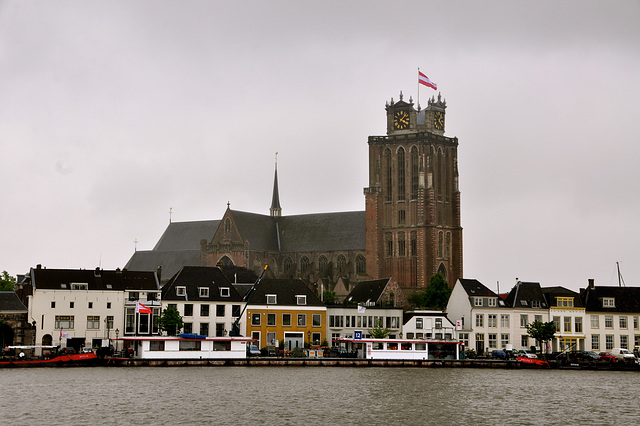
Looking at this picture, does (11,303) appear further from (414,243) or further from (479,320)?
(414,243)

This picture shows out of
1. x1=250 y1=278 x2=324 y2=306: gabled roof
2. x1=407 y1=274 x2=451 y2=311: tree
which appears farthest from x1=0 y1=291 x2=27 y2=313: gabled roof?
x1=407 y1=274 x2=451 y2=311: tree

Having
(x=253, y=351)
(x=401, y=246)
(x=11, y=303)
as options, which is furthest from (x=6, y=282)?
(x=401, y=246)

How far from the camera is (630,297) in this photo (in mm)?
117625

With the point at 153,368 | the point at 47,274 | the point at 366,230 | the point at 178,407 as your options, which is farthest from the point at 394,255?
the point at 178,407

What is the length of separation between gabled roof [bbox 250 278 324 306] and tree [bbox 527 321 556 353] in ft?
73.8

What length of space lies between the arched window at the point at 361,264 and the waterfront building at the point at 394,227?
17cm

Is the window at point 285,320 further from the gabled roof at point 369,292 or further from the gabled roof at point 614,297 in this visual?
the gabled roof at point 614,297

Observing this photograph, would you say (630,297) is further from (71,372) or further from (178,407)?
(178,407)

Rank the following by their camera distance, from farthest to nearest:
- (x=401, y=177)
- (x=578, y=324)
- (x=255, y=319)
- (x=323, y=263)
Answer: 1. (x=323, y=263)
2. (x=401, y=177)
3. (x=578, y=324)
4. (x=255, y=319)

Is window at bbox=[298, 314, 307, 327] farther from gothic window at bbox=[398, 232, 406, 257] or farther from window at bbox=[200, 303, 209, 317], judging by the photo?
gothic window at bbox=[398, 232, 406, 257]

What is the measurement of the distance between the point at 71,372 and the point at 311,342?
110 ft

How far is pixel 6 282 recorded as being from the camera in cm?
13525

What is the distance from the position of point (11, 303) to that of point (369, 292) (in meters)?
42.9

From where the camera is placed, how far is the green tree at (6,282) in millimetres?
132750
